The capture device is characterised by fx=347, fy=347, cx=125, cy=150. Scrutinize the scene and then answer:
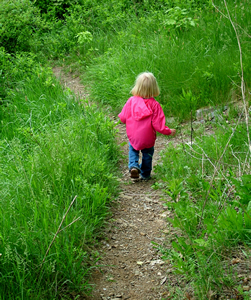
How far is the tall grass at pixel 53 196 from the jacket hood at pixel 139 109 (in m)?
0.60

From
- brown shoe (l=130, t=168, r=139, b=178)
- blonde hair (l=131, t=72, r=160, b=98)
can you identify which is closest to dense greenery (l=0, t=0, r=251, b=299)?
brown shoe (l=130, t=168, r=139, b=178)

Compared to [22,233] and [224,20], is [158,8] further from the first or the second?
[22,233]

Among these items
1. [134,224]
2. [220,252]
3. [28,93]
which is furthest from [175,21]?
[220,252]

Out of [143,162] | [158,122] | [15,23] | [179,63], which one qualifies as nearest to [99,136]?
[143,162]

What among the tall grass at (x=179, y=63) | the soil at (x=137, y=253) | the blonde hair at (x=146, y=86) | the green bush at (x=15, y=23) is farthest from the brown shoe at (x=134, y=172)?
the green bush at (x=15, y=23)

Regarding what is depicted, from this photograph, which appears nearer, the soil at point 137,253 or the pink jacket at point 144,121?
the soil at point 137,253

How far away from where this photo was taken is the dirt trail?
2863 millimetres

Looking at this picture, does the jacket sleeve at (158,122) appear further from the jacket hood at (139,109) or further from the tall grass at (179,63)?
the tall grass at (179,63)

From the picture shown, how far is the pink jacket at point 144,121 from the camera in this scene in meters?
4.43

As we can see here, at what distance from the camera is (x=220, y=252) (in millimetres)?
2719

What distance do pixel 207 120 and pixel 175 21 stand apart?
2.68 metres

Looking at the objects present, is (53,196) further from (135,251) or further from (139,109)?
(139,109)

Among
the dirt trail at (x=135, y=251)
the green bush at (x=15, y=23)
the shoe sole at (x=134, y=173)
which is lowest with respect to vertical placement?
the dirt trail at (x=135, y=251)

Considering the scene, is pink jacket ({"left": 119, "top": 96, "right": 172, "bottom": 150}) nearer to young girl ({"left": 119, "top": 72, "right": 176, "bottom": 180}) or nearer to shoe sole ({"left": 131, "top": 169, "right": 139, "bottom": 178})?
young girl ({"left": 119, "top": 72, "right": 176, "bottom": 180})
